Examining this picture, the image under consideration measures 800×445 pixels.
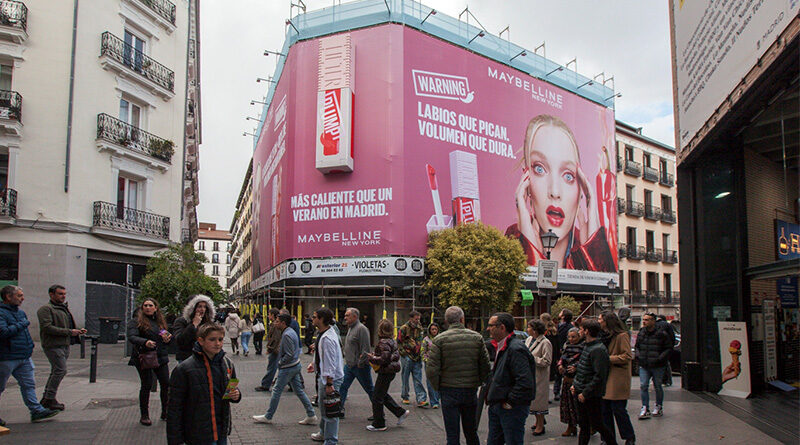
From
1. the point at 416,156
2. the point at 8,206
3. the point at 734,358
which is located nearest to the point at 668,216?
the point at 416,156

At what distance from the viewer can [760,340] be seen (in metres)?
10.8

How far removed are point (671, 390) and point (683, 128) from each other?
5.37 meters

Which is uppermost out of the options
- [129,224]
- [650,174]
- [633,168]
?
[633,168]

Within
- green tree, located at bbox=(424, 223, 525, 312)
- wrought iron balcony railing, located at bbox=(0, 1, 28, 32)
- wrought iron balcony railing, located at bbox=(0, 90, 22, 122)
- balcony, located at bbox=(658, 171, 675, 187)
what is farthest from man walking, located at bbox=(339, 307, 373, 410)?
balcony, located at bbox=(658, 171, 675, 187)

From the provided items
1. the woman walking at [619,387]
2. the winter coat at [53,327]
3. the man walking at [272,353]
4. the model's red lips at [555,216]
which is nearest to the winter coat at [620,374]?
the woman walking at [619,387]

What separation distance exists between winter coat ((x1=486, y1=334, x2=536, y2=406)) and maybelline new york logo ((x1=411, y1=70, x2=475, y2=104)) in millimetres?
21444

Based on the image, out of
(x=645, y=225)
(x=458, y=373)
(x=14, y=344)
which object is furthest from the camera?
(x=645, y=225)

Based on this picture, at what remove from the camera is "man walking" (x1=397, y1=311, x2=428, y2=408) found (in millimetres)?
9703

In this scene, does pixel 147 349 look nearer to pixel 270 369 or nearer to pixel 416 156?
pixel 270 369

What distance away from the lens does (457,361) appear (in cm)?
568

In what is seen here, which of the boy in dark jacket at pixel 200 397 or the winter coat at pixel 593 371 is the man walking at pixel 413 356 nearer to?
the winter coat at pixel 593 371

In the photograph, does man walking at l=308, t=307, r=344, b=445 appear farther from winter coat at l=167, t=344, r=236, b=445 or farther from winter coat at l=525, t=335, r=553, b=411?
winter coat at l=525, t=335, r=553, b=411

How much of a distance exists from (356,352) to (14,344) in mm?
4267

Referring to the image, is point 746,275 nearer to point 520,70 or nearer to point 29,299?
point 29,299
